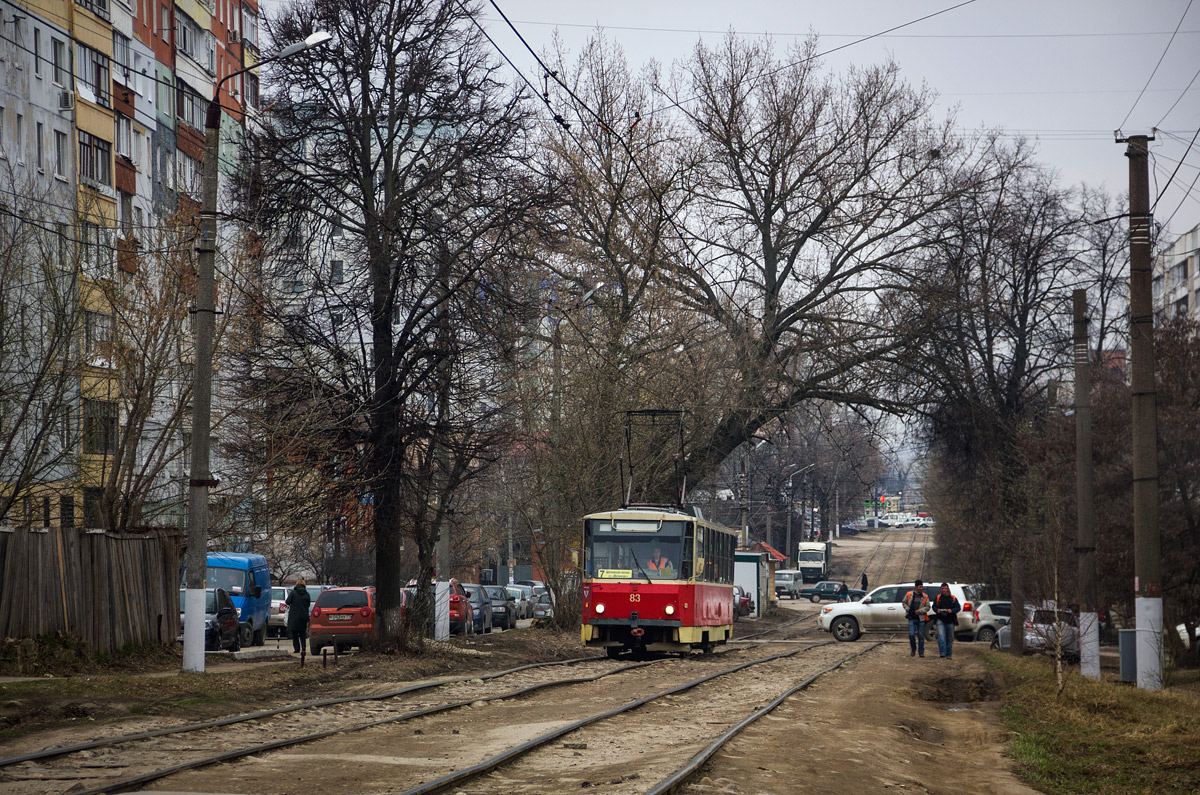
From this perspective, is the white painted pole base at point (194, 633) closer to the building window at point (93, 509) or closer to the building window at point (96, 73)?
the building window at point (93, 509)

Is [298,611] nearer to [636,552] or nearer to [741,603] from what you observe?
[636,552]

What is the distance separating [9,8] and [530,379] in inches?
849

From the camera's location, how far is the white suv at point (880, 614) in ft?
123

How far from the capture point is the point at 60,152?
141 ft

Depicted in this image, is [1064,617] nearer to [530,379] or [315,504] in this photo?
[315,504]

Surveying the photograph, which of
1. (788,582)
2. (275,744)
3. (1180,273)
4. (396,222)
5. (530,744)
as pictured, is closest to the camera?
(275,744)

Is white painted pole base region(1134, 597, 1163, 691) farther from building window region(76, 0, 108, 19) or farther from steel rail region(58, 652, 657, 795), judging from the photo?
building window region(76, 0, 108, 19)

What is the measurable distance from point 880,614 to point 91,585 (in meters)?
25.9

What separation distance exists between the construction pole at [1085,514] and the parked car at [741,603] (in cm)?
2925

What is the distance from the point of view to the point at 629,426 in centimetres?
3244

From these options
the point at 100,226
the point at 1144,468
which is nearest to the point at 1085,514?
the point at 1144,468

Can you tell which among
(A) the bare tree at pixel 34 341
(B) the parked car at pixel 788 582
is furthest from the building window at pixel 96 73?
(B) the parked car at pixel 788 582

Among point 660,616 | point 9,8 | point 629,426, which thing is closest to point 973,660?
point 660,616

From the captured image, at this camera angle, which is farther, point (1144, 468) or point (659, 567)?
point (659, 567)
